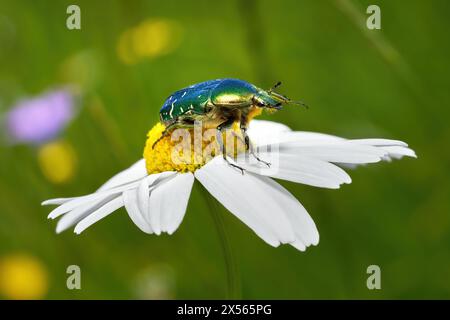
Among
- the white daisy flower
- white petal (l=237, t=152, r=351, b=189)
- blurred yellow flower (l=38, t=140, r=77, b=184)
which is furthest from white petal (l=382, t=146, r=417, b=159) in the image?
blurred yellow flower (l=38, t=140, r=77, b=184)

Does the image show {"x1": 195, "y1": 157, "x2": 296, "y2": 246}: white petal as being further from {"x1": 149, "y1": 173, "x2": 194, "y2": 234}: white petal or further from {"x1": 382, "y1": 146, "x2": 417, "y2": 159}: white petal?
{"x1": 382, "y1": 146, "x2": 417, "y2": 159}: white petal

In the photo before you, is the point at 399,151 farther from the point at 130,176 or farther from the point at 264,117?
the point at 264,117

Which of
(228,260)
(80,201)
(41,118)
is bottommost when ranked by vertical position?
(228,260)

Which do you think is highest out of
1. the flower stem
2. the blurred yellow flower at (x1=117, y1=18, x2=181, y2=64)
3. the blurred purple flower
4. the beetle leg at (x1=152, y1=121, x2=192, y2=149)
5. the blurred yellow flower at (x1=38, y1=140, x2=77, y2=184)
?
the blurred yellow flower at (x1=117, y1=18, x2=181, y2=64)

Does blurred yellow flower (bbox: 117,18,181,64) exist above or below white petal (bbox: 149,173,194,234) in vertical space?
above

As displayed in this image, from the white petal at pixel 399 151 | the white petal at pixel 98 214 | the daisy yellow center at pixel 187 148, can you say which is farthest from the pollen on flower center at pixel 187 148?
the white petal at pixel 399 151

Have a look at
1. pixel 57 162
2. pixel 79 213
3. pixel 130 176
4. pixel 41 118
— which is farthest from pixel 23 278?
pixel 79 213
